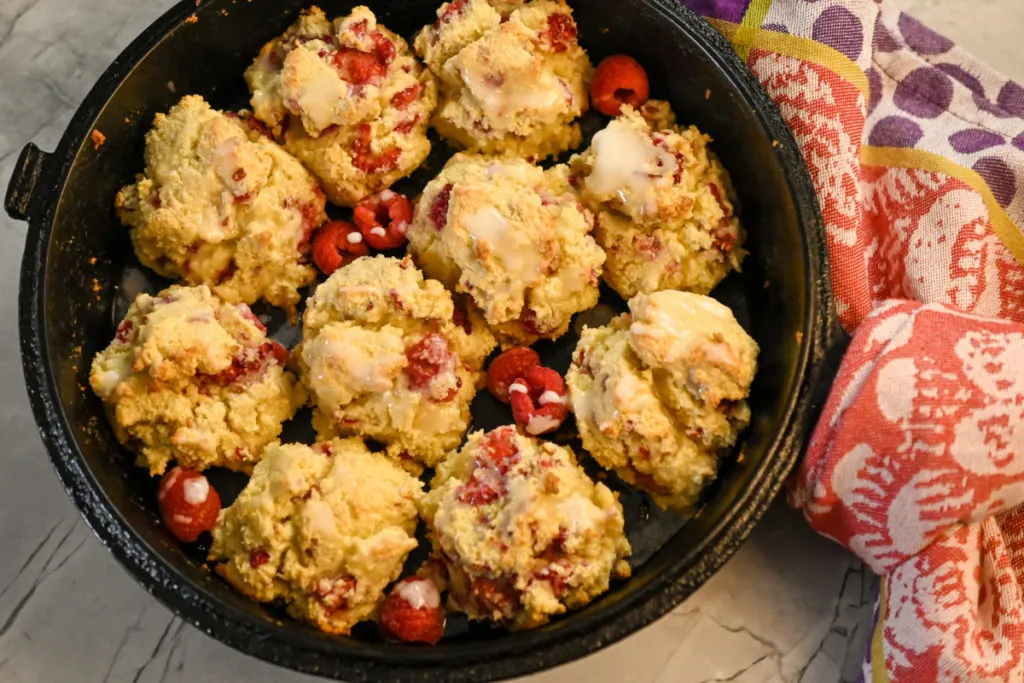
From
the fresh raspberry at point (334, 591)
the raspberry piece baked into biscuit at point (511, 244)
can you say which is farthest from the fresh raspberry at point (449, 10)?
the fresh raspberry at point (334, 591)

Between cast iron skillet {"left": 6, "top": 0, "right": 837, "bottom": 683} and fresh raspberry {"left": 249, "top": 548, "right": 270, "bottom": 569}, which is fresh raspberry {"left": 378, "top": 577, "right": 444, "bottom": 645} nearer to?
Result: cast iron skillet {"left": 6, "top": 0, "right": 837, "bottom": 683}

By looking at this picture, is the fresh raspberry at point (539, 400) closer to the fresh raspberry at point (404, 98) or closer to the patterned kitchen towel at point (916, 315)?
the patterned kitchen towel at point (916, 315)

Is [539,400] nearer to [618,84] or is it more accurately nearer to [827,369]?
[827,369]

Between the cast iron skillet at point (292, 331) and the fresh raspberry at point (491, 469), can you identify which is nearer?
the cast iron skillet at point (292, 331)

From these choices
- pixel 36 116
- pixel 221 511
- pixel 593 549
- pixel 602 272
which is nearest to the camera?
pixel 593 549

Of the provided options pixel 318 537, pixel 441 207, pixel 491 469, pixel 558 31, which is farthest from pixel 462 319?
pixel 558 31

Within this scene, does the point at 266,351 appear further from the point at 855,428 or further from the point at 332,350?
the point at 855,428

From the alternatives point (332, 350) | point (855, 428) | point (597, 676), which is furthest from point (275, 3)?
point (597, 676)
